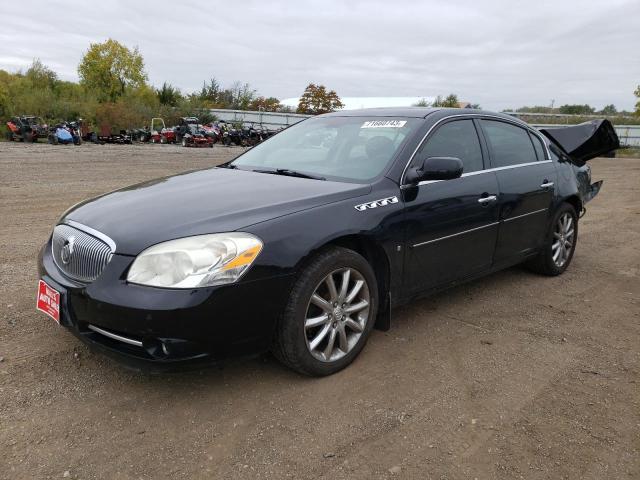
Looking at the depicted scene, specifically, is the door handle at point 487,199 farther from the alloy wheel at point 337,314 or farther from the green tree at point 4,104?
the green tree at point 4,104

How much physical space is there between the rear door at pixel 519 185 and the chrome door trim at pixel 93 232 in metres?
2.90

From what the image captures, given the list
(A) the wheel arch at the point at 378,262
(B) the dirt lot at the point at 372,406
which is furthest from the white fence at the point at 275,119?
(A) the wheel arch at the point at 378,262

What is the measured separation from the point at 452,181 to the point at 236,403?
2.12 meters

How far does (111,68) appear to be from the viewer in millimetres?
56281

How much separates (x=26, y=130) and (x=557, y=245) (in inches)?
969

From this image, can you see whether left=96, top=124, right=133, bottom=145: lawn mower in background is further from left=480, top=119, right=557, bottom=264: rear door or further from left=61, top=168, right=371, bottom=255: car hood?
left=480, top=119, right=557, bottom=264: rear door

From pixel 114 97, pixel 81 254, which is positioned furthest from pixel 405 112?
pixel 114 97

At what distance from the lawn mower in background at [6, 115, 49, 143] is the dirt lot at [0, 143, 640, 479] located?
22571 mm

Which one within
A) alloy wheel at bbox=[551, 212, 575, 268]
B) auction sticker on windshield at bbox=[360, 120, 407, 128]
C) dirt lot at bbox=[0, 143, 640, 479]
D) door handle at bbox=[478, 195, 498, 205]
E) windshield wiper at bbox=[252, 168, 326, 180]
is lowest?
dirt lot at bbox=[0, 143, 640, 479]

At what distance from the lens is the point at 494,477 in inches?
90.9

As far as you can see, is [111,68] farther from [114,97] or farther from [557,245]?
[557,245]

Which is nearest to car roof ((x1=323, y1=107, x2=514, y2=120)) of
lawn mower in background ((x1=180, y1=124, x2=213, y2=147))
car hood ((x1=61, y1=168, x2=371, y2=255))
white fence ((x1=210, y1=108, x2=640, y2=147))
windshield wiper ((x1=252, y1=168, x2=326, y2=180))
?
windshield wiper ((x1=252, y1=168, x2=326, y2=180))

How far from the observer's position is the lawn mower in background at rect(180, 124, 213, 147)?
91.2ft

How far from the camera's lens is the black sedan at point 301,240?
256cm
